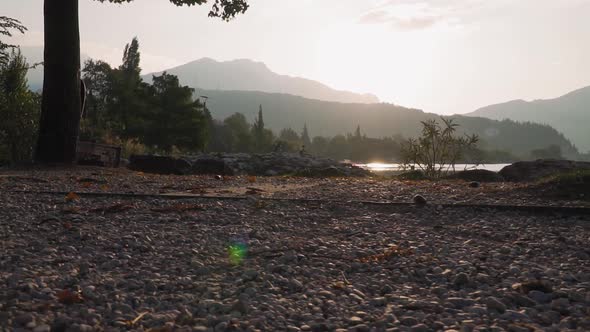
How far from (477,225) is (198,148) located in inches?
1560

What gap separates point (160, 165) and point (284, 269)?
11.7 metres

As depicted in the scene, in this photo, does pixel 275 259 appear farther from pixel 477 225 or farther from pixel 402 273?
pixel 477 225

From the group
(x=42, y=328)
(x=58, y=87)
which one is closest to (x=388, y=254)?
(x=42, y=328)

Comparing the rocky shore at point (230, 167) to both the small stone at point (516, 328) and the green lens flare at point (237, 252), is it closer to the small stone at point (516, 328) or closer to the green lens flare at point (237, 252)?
the green lens flare at point (237, 252)

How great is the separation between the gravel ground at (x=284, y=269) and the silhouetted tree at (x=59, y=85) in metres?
6.50

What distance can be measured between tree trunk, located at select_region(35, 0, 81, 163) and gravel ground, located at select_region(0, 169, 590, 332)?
21.3 feet

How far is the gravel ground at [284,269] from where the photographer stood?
100 inches

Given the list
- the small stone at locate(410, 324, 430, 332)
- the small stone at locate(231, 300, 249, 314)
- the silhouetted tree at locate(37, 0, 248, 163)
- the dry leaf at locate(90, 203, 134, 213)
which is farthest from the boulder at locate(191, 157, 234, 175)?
the small stone at locate(410, 324, 430, 332)

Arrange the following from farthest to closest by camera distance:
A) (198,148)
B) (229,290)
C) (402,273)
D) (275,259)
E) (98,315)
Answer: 1. (198,148)
2. (275,259)
3. (402,273)
4. (229,290)
5. (98,315)

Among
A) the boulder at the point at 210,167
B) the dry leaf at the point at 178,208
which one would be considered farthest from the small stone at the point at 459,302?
the boulder at the point at 210,167

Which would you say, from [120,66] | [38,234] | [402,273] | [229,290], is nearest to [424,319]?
[402,273]

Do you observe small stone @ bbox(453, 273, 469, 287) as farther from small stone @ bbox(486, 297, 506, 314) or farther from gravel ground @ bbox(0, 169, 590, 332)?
small stone @ bbox(486, 297, 506, 314)

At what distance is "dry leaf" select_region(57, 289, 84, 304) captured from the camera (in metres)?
2.65

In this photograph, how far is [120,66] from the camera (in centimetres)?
6550
